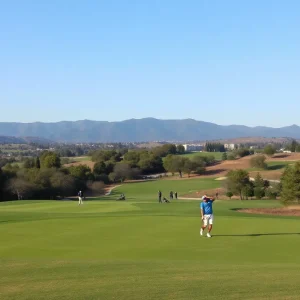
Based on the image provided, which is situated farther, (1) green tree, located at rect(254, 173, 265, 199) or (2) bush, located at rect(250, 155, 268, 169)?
(2) bush, located at rect(250, 155, 268, 169)

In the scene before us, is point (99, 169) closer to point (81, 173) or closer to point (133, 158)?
point (81, 173)

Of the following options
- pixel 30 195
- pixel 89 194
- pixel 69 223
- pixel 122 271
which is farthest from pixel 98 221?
pixel 89 194

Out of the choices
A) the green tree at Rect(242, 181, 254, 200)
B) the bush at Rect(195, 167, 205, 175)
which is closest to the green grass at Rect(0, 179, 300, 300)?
the green tree at Rect(242, 181, 254, 200)

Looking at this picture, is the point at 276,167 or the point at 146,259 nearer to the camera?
the point at 146,259

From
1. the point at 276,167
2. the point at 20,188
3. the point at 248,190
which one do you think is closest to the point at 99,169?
the point at 20,188

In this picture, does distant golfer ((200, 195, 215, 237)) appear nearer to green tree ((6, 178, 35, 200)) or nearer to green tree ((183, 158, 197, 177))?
green tree ((6, 178, 35, 200))

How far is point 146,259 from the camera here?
1555 centimetres

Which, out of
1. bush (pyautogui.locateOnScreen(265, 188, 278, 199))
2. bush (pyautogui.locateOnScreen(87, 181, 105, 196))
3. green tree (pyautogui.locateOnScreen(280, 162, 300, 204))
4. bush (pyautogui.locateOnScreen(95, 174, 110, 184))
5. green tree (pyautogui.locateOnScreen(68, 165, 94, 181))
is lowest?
bush (pyautogui.locateOnScreen(87, 181, 105, 196))

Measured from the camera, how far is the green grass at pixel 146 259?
9.76 meters

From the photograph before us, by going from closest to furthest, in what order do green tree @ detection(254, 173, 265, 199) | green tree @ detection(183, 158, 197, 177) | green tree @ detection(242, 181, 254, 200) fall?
green tree @ detection(242, 181, 254, 200) < green tree @ detection(254, 173, 265, 199) < green tree @ detection(183, 158, 197, 177)

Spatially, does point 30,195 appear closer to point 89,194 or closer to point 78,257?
point 89,194

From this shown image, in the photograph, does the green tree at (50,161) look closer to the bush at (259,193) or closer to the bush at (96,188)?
the bush at (96,188)

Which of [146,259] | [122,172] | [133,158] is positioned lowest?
[122,172]

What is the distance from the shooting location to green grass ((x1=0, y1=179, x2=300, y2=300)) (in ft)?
32.0
